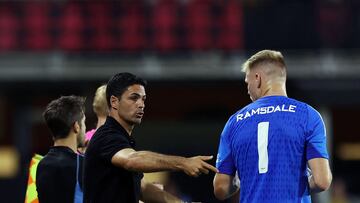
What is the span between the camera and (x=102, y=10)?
2141cm

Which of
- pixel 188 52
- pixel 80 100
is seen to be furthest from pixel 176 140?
pixel 80 100

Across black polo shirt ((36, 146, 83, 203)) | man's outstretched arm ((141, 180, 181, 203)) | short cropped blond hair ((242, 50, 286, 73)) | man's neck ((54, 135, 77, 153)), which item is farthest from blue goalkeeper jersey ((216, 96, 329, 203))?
man's neck ((54, 135, 77, 153))

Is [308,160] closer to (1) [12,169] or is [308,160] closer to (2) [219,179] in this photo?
(2) [219,179]

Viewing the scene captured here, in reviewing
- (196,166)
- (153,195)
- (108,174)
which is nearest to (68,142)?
(153,195)

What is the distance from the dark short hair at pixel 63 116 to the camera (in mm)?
7461

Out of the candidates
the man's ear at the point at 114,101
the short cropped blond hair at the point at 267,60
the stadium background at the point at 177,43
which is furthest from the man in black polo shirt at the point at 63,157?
the stadium background at the point at 177,43

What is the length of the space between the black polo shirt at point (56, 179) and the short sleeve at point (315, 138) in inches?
68.1

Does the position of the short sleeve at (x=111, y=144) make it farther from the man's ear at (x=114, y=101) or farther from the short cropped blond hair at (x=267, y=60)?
the short cropped blond hair at (x=267, y=60)

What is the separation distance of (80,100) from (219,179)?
150 centimetres

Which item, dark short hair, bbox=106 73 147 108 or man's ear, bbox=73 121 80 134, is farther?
man's ear, bbox=73 121 80 134

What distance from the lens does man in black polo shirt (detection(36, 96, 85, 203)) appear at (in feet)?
23.6

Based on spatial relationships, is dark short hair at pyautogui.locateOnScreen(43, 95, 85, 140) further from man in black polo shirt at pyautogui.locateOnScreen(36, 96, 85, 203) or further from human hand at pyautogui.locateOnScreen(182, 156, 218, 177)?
human hand at pyautogui.locateOnScreen(182, 156, 218, 177)

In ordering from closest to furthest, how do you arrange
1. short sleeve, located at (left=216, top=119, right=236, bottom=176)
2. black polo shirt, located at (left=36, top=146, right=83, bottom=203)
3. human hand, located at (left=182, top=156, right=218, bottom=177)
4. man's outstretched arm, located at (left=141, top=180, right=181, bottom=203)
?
human hand, located at (left=182, top=156, right=218, bottom=177), short sleeve, located at (left=216, top=119, right=236, bottom=176), man's outstretched arm, located at (left=141, top=180, right=181, bottom=203), black polo shirt, located at (left=36, top=146, right=83, bottom=203)

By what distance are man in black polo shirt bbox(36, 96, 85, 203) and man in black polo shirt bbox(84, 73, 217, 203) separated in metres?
0.71
